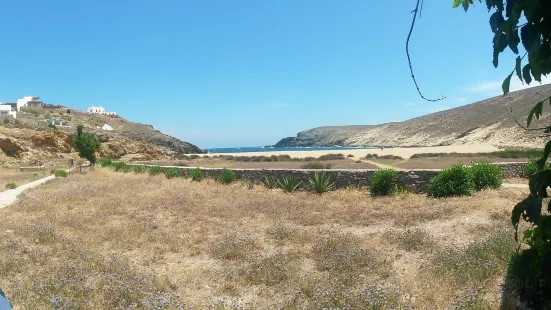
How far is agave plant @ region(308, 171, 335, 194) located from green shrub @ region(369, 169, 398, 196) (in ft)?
6.46

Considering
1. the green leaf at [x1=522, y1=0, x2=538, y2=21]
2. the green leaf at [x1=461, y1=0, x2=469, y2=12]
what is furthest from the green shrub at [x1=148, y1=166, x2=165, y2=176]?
the green leaf at [x1=522, y1=0, x2=538, y2=21]

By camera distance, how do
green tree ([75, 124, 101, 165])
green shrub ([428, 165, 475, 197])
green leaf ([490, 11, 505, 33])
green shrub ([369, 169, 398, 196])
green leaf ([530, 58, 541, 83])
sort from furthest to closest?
green tree ([75, 124, 101, 165])
green shrub ([369, 169, 398, 196])
green shrub ([428, 165, 475, 197])
green leaf ([490, 11, 505, 33])
green leaf ([530, 58, 541, 83])

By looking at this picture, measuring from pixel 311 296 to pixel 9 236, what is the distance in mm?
7618

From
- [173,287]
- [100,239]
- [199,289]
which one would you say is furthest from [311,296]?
[100,239]

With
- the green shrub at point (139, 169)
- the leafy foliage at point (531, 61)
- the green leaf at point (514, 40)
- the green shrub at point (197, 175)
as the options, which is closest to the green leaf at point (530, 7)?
the leafy foliage at point (531, 61)

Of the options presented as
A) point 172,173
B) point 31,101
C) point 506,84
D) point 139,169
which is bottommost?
point 172,173

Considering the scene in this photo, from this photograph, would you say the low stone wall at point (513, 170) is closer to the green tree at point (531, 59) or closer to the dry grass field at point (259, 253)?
the dry grass field at point (259, 253)

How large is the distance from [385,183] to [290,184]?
417 cm

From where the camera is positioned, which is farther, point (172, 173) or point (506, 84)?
point (172, 173)

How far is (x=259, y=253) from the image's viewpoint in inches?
291

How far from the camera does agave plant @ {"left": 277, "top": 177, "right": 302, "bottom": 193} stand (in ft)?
53.0

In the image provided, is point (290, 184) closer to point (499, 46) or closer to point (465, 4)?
point (465, 4)

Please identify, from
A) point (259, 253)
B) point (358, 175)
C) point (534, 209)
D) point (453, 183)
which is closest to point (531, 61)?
point (534, 209)

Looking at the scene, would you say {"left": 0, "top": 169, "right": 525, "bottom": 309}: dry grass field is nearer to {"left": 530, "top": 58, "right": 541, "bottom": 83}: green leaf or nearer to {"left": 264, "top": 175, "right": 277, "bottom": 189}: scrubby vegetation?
{"left": 530, "top": 58, "right": 541, "bottom": 83}: green leaf
